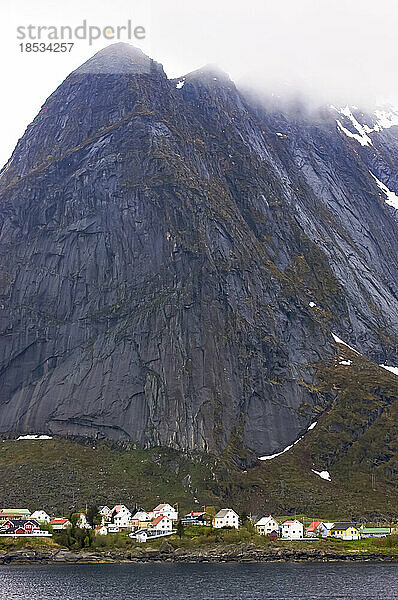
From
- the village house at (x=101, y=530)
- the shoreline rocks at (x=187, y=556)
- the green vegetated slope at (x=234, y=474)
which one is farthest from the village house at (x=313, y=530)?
the village house at (x=101, y=530)

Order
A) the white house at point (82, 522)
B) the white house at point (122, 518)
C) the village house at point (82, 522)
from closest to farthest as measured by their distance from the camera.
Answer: the white house at point (82, 522), the village house at point (82, 522), the white house at point (122, 518)

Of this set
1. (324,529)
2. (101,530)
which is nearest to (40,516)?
(101,530)

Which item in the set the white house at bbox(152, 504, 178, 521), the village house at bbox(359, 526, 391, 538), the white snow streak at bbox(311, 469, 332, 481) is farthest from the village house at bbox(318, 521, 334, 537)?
the white snow streak at bbox(311, 469, 332, 481)

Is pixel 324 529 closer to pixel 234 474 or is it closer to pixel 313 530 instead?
pixel 313 530

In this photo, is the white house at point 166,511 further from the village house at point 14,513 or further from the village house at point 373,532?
the village house at point 373,532

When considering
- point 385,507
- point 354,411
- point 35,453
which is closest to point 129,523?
point 35,453

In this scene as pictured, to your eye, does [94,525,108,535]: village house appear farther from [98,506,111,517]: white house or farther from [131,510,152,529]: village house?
[98,506,111,517]: white house
